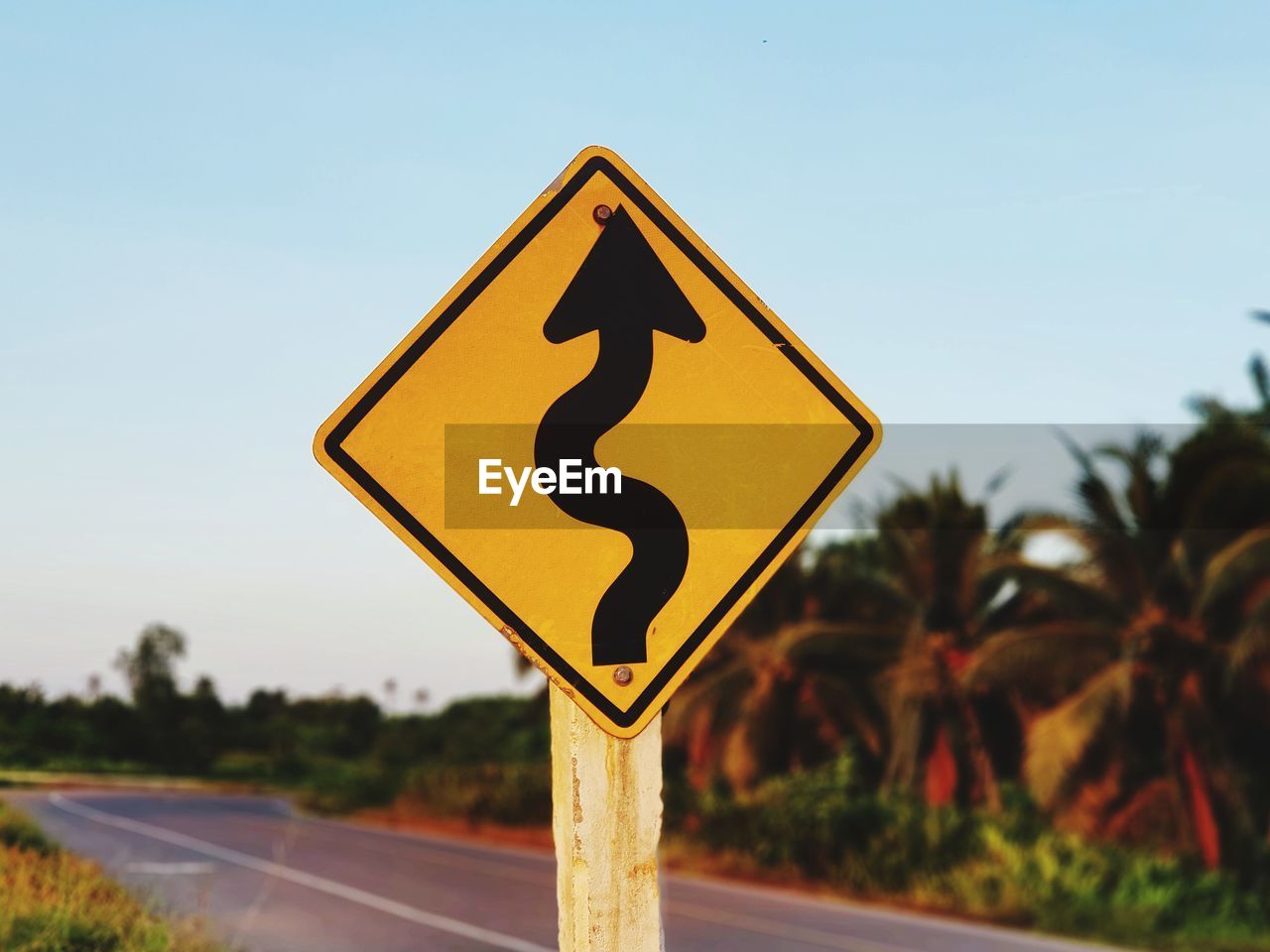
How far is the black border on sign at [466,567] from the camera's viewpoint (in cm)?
240

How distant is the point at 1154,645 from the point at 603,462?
51.0 feet

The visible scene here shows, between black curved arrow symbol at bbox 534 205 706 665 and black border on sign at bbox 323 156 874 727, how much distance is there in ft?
0.21

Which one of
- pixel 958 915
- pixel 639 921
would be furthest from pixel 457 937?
pixel 639 921

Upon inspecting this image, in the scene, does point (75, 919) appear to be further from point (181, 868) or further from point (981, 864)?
point (181, 868)

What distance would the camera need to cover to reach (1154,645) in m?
16.5

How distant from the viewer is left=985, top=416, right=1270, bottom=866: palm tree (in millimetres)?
15953

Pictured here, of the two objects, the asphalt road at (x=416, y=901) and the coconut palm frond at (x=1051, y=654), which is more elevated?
the coconut palm frond at (x=1051, y=654)

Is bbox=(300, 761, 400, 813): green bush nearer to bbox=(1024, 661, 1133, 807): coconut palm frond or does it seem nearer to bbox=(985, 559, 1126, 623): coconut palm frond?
bbox=(985, 559, 1126, 623): coconut palm frond

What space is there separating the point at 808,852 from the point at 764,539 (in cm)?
1755

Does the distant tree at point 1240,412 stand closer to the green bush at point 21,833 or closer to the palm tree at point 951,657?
the palm tree at point 951,657

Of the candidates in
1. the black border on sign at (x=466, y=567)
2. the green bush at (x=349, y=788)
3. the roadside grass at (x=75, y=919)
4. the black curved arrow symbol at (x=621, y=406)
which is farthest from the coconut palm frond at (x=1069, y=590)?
the green bush at (x=349, y=788)

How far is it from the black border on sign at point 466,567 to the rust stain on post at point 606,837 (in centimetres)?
8

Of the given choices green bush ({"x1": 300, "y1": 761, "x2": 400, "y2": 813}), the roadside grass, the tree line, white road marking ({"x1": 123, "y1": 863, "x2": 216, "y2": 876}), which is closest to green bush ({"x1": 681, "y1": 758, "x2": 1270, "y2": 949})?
the tree line

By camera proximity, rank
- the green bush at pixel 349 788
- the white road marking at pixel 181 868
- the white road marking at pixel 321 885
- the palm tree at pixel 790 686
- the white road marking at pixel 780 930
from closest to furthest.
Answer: the white road marking at pixel 780 930, the white road marking at pixel 321 885, the white road marking at pixel 181 868, the palm tree at pixel 790 686, the green bush at pixel 349 788
